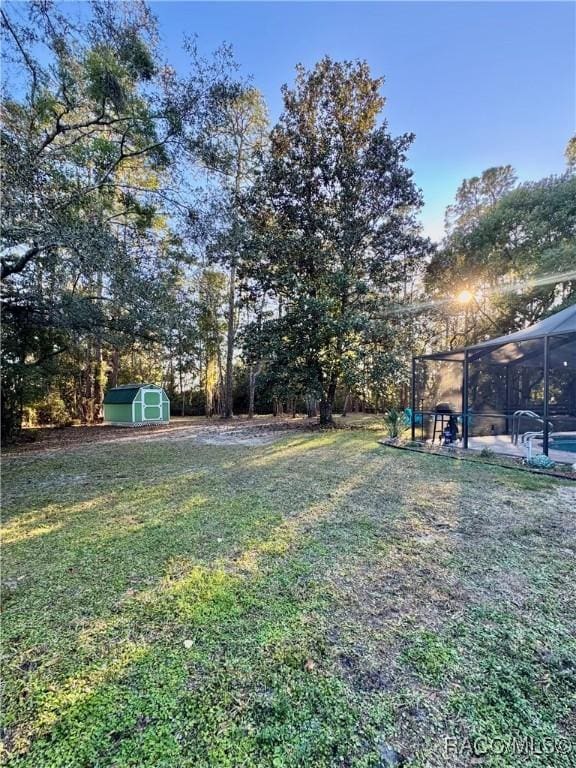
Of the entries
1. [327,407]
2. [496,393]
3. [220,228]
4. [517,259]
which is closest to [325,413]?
[327,407]

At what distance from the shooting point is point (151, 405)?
13938 millimetres

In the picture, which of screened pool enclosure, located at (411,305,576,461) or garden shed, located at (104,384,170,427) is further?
garden shed, located at (104,384,170,427)

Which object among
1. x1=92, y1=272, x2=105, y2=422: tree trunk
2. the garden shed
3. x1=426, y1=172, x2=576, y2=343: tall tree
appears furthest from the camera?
x1=92, y1=272, x2=105, y2=422: tree trunk

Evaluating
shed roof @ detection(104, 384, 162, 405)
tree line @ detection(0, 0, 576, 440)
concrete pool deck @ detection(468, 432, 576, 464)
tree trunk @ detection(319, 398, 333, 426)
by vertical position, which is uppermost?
tree line @ detection(0, 0, 576, 440)

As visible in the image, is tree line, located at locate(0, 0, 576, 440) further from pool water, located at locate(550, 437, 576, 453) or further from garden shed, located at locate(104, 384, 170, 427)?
pool water, located at locate(550, 437, 576, 453)

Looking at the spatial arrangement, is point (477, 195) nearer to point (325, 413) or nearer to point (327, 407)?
point (327, 407)

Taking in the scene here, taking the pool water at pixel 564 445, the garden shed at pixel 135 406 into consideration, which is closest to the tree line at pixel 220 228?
the garden shed at pixel 135 406

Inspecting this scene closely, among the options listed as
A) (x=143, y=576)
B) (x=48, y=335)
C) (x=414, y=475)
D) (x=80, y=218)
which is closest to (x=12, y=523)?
(x=143, y=576)

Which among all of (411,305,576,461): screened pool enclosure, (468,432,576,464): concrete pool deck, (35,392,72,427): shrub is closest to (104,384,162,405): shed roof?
(35,392,72,427): shrub

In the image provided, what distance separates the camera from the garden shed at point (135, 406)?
43.4 feet

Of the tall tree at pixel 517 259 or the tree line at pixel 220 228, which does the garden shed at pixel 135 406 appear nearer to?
the tree line at pixel 220 228

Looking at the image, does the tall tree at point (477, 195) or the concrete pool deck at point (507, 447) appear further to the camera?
the tall tree at point (477, 195)

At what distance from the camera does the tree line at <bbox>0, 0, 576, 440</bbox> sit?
523cm

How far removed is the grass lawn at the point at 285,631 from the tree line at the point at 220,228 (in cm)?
416
